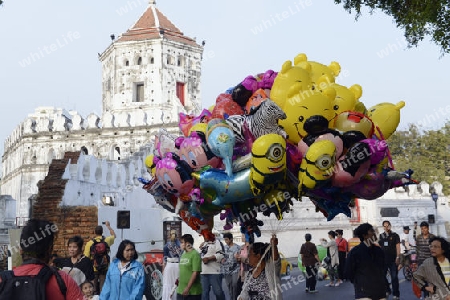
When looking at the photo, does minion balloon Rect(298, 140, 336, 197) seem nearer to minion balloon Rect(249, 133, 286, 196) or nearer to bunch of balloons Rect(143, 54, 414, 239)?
bunch of balloons Rect(143, 54, 414, 239)

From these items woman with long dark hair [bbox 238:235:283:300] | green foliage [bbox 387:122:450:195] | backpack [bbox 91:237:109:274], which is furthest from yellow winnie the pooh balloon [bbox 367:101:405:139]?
green foliage [bbox 387:122:450:195]

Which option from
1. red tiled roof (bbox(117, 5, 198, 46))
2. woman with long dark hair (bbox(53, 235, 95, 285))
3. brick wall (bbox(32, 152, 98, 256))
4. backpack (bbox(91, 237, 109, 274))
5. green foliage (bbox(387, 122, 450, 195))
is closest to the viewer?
woman with long dark hair (bbox(53, 235, 95, 285))

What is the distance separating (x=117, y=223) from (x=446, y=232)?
21473mm

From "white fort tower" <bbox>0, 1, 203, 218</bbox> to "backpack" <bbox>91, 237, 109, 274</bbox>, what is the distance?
117 ft

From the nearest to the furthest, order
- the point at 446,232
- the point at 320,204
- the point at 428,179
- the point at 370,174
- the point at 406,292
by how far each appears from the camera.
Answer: the point at 370,174 < the point at 320,204 < the point at 406,292 < the point at 446,232 < the point at 428,179

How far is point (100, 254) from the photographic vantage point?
10625 mm

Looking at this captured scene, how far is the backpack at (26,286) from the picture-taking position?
4.02 metres

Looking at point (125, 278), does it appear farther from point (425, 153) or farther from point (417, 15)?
point (425, 153)

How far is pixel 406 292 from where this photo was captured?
45.4 feet

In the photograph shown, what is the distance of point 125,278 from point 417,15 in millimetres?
6676

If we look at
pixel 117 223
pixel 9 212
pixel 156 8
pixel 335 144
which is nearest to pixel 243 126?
pixel 335 144

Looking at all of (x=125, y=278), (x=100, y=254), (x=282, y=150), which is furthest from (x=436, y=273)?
(x=100, y=254)

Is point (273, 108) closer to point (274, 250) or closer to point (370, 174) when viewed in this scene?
point (370, 174)

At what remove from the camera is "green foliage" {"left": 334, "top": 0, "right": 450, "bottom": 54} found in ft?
33.4
